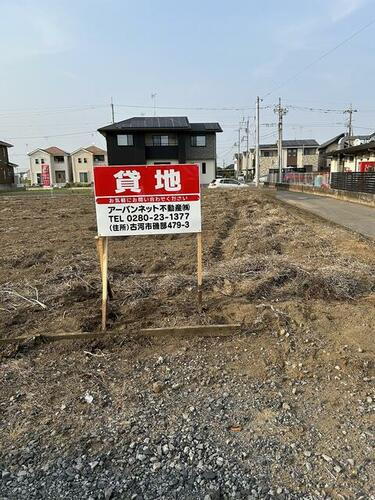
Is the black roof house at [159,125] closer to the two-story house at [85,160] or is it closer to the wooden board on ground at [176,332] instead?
the two-story house at [85,160]

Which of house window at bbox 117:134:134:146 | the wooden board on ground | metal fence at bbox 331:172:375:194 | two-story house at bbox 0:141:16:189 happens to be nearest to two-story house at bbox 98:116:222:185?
house window at bbox 117:134:134:146

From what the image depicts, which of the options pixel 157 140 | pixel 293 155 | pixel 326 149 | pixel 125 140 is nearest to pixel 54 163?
pixel 125 140

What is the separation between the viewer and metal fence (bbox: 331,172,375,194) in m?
17.4

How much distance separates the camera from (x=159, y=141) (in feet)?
122

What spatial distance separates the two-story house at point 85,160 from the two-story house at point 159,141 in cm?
2898

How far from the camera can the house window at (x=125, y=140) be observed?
119ft

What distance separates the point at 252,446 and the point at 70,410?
1169mm

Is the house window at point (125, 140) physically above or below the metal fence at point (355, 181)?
above

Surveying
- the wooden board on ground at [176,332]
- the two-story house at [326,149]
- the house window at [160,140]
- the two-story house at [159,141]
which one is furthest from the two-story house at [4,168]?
the wooden board on ground at [176,332]

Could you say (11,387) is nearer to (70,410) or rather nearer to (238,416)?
(70,410)

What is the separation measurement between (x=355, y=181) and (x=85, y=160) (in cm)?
5539

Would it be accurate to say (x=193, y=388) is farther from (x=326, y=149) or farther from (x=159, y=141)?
(x=326, y=149)

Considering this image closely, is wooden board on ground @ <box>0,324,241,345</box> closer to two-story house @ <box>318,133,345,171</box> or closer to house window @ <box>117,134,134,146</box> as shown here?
house window @ <box>117,134,134,146</box>

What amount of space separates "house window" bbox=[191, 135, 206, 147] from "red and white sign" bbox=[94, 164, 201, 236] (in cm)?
3570
